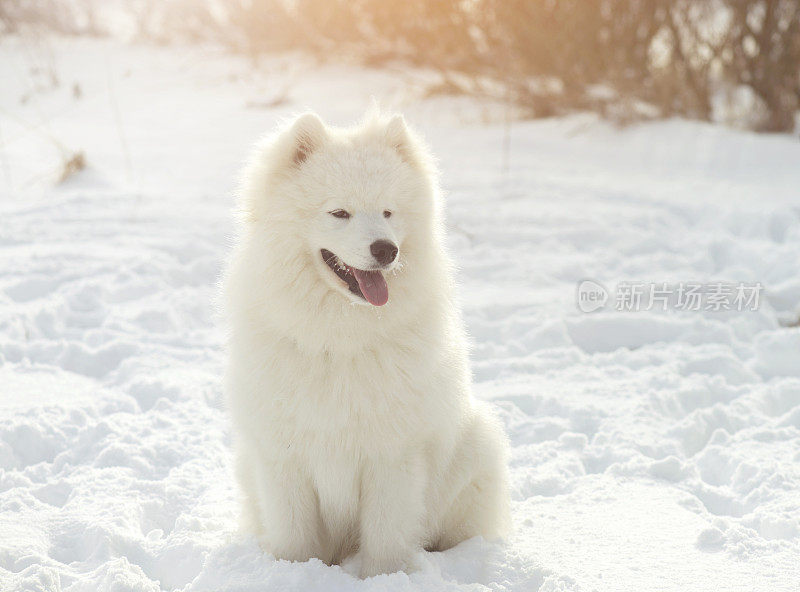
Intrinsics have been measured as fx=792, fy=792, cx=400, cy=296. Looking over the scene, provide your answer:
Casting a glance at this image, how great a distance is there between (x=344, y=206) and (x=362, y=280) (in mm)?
238

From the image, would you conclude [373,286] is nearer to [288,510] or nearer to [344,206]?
[344,206]

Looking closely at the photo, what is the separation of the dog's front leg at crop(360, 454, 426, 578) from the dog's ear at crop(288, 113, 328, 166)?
3.36ft

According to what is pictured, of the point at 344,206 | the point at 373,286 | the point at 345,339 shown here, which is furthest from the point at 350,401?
the point at 344,206

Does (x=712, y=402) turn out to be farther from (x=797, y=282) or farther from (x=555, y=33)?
(x=555, y=33)

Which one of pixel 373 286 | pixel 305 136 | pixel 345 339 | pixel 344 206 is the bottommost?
pixel 345 339

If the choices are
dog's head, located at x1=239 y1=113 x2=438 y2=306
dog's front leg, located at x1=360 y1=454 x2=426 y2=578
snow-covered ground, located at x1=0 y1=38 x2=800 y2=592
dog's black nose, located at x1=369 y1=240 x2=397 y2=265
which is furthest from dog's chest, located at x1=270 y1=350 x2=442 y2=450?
snow-covered ground, located at x1=0 y1=38 x2=800 y2=592

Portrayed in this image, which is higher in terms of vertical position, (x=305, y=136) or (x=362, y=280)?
(x=305, y=136)

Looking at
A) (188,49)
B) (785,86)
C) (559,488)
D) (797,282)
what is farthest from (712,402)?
(188,49)

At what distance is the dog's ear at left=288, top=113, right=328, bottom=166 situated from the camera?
2.54 metres

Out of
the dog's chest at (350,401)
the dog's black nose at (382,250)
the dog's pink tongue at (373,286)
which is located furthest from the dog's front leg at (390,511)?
the dog's black nose at (382,250)

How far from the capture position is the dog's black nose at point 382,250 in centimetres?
237

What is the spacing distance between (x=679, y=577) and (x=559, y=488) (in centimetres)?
79

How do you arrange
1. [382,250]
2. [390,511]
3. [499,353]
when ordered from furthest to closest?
Result: 1. [499,353]
2. [390,511]
3. [382,250]

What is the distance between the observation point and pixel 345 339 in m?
2.53
